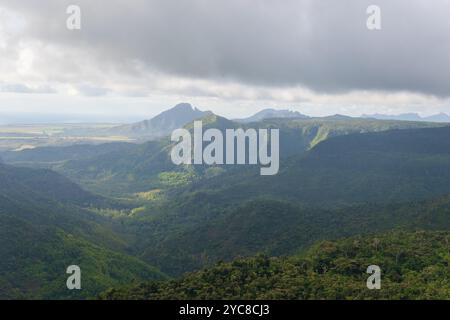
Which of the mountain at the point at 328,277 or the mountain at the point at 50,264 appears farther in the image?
the mountain at the point at 50,264

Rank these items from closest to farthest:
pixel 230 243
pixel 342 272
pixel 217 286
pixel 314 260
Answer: pixel 217 286
pixel 342 272
pixel 314 260
pixel 230 243

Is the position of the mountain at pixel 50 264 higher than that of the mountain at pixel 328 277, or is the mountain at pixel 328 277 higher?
the mountain at pixel 328 277

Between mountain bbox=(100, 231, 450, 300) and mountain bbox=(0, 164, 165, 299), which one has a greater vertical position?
mountain bbox=(100, 231, 450, 300)

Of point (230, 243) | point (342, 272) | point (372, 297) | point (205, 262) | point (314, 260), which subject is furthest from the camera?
point (230, 243)

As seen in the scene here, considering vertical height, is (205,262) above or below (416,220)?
below

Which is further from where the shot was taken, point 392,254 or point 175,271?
point 175,271
